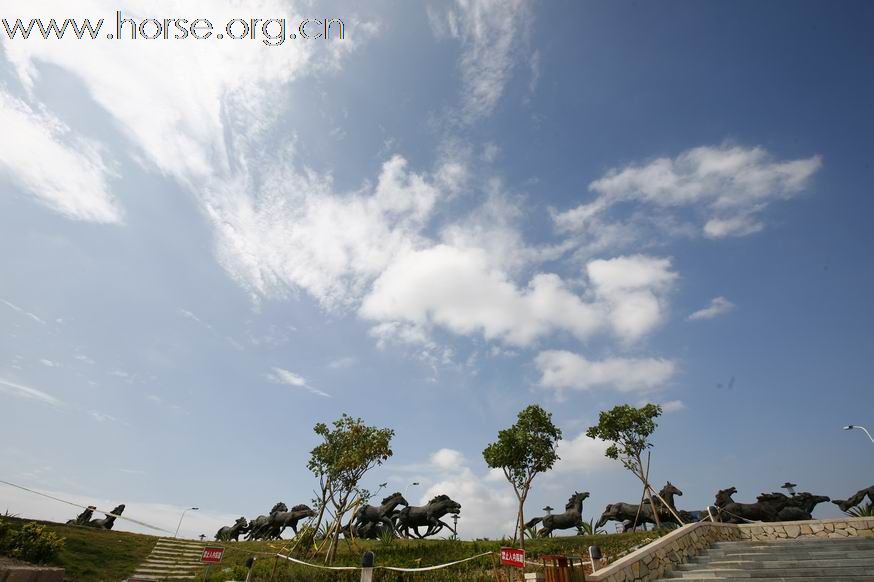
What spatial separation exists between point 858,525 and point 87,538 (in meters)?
33.7

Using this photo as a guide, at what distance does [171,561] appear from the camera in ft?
72.7

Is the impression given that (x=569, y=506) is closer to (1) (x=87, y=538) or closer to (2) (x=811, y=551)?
(2) (x=811, y=551)

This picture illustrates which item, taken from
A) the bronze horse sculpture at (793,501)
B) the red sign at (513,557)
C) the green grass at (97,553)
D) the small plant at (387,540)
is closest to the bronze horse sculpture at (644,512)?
the bronze horse sculpture at (793,501)

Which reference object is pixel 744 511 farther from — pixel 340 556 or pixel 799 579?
pixel 340 556

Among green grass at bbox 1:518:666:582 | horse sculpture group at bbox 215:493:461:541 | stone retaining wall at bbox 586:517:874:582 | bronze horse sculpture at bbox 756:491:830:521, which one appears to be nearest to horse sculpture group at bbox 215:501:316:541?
horse sculpture group at bbox 215:493:461:541

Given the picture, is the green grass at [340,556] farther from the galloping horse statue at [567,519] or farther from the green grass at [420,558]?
the galloping horse statue at [567,519]

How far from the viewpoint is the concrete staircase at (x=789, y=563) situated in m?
9.30

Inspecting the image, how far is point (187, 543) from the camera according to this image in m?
26.1

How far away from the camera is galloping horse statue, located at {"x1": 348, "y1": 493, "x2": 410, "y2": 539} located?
26.1 meters

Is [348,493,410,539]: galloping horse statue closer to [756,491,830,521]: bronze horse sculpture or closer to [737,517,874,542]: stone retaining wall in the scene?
[737,517,874,542]: stone retaining wall

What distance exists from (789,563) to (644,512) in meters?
16.3

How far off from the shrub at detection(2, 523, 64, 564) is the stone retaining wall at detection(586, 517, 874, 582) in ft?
67.8

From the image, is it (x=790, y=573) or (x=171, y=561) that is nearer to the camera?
(x=790, y=573)

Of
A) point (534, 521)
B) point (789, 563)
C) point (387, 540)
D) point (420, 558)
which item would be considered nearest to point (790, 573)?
point (789, 563)
